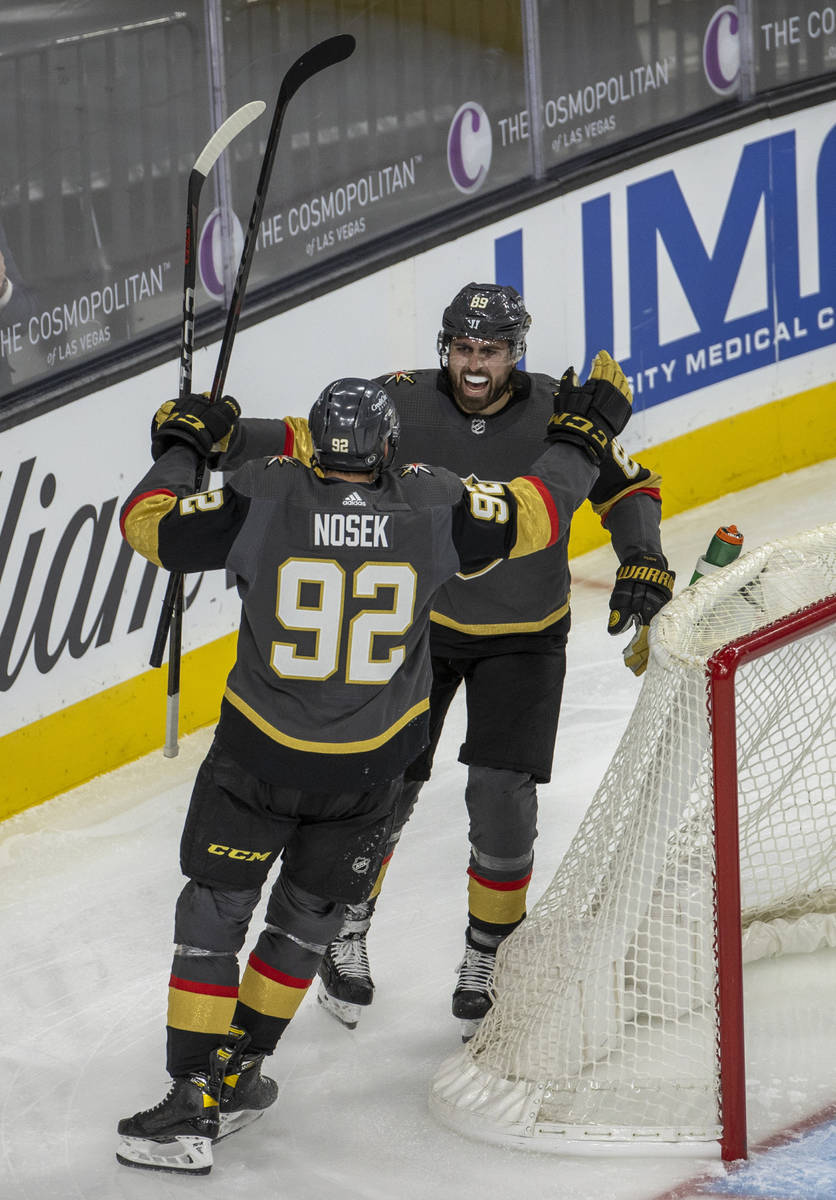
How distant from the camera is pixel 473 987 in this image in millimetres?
3564

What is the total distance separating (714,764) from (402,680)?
0.51 m

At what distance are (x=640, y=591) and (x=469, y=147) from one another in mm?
2493

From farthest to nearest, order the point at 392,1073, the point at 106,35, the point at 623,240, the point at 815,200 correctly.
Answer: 1. the point at 815,200
2. the point at 623,240
3. the point at 106,35
4. the point at 392,1073

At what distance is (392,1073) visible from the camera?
3.45 meters

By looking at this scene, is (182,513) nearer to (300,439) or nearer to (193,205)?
(300,439)

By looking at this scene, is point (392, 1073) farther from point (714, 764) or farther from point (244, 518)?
point (244, 518)

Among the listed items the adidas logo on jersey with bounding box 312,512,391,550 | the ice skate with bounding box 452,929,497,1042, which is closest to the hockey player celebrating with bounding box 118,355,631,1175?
the adidas logo on jersey with bounding box 312,512,391,550

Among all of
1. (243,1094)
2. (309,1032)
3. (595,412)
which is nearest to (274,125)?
(595,412)

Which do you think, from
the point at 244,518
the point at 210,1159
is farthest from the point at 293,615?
the point at 210,1159

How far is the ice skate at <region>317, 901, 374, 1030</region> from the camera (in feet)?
11.9

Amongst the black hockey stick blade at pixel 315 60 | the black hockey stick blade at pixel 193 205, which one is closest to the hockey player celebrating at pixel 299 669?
the black hockey stick blade at pixel 193 205

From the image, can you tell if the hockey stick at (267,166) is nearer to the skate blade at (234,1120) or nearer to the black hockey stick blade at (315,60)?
the black hockey stick blade at (315,60)

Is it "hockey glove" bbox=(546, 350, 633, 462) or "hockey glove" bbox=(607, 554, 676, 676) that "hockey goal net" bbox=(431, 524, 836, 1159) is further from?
"hockey glove" bbox=(546, 350, 633, 462)

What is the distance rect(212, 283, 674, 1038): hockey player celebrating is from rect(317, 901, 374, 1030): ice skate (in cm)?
20
